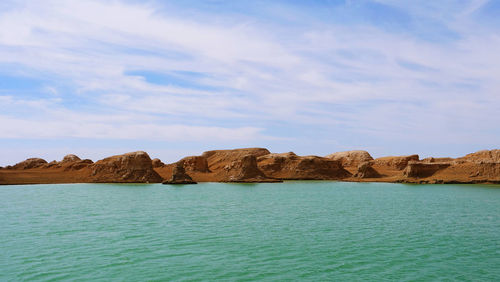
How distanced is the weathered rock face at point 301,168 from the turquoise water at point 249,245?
66018 millimetres

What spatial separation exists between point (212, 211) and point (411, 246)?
58.8ft

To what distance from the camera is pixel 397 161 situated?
129000 millimetres

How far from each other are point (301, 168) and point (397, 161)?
44.2 m

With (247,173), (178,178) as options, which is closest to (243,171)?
(247,173)

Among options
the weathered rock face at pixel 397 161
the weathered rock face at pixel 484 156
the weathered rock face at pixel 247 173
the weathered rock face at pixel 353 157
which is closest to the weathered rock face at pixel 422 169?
the weathered rock face at pixel 484 156

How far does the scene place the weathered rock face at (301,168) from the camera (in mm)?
100062

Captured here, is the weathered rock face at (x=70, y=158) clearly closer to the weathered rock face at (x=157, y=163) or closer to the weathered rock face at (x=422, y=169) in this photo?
the weathered rock face at (x=157, y=163)

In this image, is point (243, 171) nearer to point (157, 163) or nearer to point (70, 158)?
point (157, 163)

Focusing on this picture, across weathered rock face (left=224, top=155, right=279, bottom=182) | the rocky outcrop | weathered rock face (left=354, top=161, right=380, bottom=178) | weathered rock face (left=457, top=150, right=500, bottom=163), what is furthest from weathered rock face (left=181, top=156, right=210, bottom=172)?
weathered rock face (left=457, top=150, right=500, bottom=163)

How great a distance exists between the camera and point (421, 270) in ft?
52.3

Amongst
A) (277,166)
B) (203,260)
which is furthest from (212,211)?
(277,166)

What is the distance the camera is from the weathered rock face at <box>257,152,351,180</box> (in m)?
100

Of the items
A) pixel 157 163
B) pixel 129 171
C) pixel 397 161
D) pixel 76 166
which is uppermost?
pixel 397 161

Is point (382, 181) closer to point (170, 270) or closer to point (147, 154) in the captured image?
point (147, 154)
